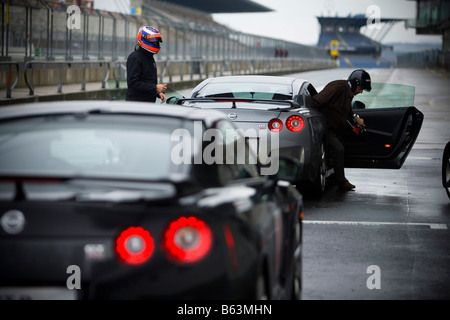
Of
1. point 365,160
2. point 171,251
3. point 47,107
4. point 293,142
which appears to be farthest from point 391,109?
point 171,251

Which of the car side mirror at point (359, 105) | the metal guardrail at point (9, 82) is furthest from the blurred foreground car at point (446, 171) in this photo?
the metal guardrail at point (9, 82)

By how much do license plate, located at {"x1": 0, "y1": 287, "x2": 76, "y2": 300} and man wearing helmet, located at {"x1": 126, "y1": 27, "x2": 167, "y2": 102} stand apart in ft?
26.7

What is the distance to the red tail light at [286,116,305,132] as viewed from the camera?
11.0 metres

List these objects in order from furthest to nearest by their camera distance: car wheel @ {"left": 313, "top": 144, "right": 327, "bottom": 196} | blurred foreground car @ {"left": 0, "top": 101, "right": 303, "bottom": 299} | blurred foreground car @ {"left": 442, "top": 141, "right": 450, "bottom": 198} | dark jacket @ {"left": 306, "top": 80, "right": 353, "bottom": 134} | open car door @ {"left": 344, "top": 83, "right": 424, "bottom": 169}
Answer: open car door @ {"left": 344, "top": 83, "right": 424, "bottom": 169} < dark jacket @ {"left": 306, "top": 80, "right": 353, "bottom": 134} < blurred foreground car @ {"left": 442, "top": 141, "right": 450, "bottom": 198} < car wheel @ {"left": 313, "top": 144, "right": 327, "bottom": 196} < blurred foreground car @ {"left": 0, "top": 101, "right": 303, "bottom": 299}

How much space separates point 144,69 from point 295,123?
2130mm

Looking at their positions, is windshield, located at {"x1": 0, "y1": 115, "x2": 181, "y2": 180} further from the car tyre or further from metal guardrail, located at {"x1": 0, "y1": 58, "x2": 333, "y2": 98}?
metal guardrail, located at {"x1": 0, "y1": 58, "x2": 333, "y2": 98}

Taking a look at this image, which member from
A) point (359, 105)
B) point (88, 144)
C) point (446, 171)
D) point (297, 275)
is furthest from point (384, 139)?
point (88, 144)

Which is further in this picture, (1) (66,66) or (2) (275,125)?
(1) (66,66)

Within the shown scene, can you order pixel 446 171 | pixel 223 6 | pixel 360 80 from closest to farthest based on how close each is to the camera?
pixel 446 171, pixel 360 80, pixel 223 6

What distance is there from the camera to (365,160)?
42.7 feet

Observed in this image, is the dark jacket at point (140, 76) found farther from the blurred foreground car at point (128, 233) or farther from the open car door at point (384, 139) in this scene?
the blurred foreground car at point (128, 233)

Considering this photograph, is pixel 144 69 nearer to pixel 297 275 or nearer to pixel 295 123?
pixel 295 123

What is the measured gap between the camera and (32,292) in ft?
12.5

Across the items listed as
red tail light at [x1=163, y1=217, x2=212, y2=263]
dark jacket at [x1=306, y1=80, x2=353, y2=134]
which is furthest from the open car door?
red tail light at [x1=163, y1=217, x2=212, y2=263]
